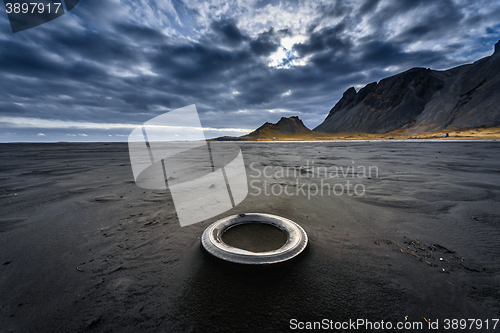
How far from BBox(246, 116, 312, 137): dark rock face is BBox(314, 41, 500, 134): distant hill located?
35.9 meters

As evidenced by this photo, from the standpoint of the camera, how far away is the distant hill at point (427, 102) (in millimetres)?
62062

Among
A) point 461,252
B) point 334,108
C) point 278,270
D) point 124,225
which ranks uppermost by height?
point 334,108

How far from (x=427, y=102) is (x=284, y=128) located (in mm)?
104492

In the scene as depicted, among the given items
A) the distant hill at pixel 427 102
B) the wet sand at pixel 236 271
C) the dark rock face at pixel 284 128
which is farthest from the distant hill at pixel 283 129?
the wet sand at pixel 236 271

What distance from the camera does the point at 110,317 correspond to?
1601 mm

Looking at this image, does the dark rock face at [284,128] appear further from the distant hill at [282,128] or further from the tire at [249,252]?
the tire at [249,252]

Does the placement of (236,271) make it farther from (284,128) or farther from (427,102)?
(284,128)

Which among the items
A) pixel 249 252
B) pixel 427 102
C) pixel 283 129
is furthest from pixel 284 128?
pixel 249 252

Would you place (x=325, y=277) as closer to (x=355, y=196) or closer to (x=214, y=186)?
(x=355, y=196)

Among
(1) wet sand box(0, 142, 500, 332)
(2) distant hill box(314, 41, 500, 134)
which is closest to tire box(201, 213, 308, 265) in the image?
(1) wet sand box(0, 142, 500, 332)

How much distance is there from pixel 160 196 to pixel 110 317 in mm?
3565

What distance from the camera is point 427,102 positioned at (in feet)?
318

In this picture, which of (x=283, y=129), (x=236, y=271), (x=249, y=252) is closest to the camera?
(x=236, y=271)

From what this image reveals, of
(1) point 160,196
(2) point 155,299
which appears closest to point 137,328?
(2) point 155,299
